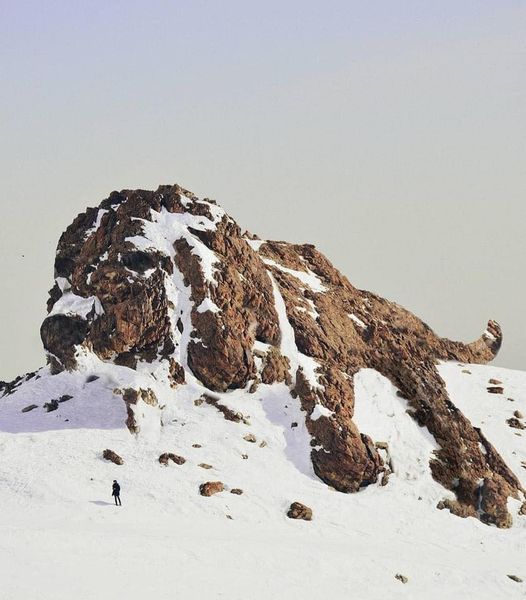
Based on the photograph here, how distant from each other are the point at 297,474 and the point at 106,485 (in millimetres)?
11815

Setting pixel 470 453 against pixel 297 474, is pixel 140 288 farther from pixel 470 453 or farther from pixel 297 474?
pixel 470 453

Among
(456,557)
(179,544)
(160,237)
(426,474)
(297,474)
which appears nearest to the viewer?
(179,544)

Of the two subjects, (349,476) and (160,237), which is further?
(160,237)

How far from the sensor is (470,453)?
49.8 m

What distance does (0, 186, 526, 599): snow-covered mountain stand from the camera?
32.8 meters

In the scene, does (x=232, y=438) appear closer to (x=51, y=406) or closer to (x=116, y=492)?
(x=116, y=492)

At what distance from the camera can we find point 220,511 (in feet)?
126

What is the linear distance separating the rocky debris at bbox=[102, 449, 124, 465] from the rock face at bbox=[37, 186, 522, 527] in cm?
308

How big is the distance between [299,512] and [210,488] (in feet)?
16.8

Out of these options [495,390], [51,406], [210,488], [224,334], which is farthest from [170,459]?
[495,390]

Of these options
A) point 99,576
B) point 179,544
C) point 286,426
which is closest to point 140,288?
point 286,426

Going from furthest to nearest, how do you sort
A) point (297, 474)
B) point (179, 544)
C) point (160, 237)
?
point (160, 237), point (297, 474), point (179, 544)

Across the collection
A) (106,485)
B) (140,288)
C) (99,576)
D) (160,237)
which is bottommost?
(99,576)

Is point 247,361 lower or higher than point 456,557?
higher
